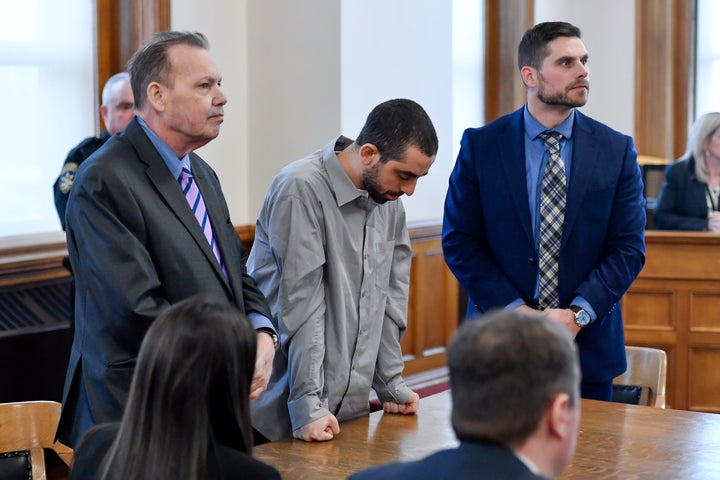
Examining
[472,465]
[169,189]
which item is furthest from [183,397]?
[169,189]

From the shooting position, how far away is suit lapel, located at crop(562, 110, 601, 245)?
11.2 feet

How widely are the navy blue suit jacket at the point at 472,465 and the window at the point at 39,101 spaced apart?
3787 mm

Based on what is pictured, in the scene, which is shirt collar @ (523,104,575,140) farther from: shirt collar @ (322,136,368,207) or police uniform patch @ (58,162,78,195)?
police uniform patch @ (58,162,78,195)

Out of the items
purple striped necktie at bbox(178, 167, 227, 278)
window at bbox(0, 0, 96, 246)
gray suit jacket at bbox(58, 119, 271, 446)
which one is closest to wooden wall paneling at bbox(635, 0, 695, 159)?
window at bbox(0, 0, 96, 246)

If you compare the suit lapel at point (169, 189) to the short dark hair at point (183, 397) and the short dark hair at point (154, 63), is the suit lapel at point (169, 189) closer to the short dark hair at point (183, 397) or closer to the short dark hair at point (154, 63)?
the short dark hair at point (154, 63)

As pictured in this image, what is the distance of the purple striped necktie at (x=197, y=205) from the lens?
2.67 m

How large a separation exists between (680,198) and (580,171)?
3.23 metres

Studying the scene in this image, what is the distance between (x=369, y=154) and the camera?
9.00 ft

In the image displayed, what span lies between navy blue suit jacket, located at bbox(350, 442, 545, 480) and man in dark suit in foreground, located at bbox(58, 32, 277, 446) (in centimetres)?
101

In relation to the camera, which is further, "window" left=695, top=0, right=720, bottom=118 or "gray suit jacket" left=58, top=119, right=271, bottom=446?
"window" left=695, top=0, right=720, bottom=118

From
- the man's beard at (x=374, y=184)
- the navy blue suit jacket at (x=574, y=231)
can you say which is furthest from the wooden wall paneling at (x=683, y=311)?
the man's beard at (x=374, y=184)

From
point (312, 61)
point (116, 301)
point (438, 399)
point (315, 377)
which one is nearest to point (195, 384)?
point (116, 301)

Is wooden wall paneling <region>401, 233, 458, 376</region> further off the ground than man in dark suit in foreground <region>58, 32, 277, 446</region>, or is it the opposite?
man in dark suit in foreground <region>58, 32, 277, 446</region>

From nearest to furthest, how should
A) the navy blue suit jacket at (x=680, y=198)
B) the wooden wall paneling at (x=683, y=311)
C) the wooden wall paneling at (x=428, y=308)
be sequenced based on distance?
the wooden wall paneling at (x=683, y=311)
the navy blue suit jacket at (x=680, y=198)
the wooden wall paneling at (x=428, y=308)
